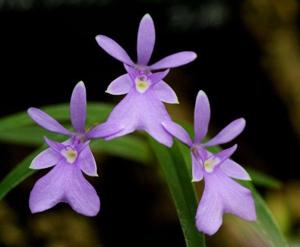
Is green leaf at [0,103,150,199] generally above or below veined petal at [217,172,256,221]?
above

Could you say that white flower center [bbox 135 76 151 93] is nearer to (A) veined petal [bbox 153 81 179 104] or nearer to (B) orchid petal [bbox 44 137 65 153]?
(A) veined petal [bbox 153 81 179 104]

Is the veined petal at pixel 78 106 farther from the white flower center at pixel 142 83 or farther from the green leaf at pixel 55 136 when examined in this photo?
the green leaf at pixel 55 136

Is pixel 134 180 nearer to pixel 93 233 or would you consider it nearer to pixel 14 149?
pixel 93 233

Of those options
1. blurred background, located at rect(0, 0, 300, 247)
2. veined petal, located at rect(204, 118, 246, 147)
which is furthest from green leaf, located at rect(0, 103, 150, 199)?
veined petal, located at rect(204, 118, 246, 147)

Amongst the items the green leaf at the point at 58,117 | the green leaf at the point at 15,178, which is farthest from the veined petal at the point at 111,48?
the green leaf at the point at 58,117

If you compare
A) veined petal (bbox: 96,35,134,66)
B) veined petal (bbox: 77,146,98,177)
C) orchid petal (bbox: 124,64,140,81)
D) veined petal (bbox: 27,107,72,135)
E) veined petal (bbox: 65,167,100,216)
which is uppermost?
veined petal (bbox: 96,35,134,66)

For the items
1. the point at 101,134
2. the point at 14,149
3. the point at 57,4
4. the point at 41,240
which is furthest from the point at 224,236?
the point at 101,134

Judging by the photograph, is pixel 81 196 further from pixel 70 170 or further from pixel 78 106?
pixel 78 106
